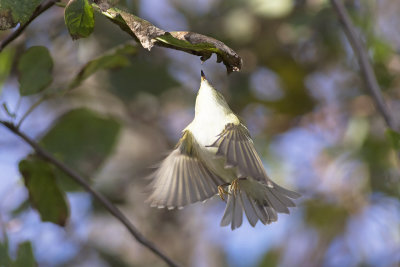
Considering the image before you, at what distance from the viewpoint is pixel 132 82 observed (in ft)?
7.14

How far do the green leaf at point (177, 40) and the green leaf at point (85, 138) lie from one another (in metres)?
0.90

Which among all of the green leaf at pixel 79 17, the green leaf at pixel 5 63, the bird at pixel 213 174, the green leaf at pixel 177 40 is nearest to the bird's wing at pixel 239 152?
the bird at pixel 213 174

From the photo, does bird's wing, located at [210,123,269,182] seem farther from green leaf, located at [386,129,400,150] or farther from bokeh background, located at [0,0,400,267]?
bokeh background, located at [0,0,400,267]

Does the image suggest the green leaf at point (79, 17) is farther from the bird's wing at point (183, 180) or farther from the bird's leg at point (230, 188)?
the bird's leg at point (230, 188)

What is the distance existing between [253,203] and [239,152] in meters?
0.28

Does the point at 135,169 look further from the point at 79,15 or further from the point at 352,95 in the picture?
the point at 79,15

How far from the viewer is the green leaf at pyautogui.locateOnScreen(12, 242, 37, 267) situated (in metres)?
1.14

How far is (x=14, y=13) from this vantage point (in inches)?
34.4

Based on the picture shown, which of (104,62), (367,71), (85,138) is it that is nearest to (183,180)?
(104,62)

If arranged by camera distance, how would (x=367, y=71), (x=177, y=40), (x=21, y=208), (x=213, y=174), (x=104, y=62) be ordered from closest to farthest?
1. (x=177, y=40)
2. (x=213, y=174)
3. (x=104, y=62)
4. (x=367, y=71)
5. (x=21, y=208)

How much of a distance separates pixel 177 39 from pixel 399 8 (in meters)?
2.25

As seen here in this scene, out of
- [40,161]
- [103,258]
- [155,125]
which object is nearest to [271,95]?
[155,125]

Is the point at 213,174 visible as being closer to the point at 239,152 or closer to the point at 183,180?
the point at 183,180

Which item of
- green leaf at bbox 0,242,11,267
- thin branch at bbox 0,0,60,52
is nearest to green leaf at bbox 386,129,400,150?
thin branch at bbox 0,0,60,52
